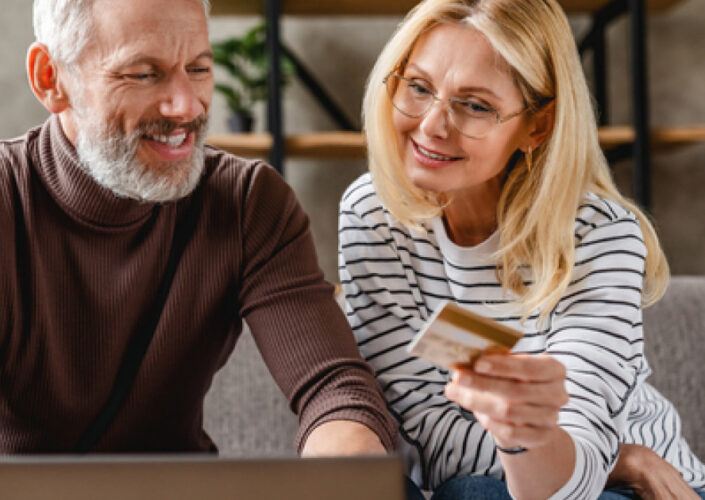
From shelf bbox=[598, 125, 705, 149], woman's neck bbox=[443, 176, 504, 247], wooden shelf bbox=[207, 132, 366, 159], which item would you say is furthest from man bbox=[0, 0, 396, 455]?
shelf bbox=[598, 125, 705, 149]

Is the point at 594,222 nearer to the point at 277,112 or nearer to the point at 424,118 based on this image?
the point at 424,118

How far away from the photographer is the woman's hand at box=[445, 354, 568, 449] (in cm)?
77

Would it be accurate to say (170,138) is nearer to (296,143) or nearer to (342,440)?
(342,440)

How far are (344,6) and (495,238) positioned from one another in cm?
159

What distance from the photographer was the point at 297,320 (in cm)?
115

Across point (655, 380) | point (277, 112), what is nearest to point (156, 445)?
point (655, 380)

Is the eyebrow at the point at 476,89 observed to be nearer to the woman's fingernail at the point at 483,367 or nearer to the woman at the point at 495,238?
the woman at the point at 495,238

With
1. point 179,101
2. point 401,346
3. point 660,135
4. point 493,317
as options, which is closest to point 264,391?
point 401,346

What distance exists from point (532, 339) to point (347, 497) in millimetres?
714

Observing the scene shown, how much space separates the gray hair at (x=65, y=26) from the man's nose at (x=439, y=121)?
48 centimetres

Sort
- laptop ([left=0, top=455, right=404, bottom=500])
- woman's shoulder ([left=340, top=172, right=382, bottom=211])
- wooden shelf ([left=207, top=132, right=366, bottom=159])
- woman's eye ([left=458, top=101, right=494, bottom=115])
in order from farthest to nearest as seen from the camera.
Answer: wooden shelf ([left=207, top=132, right=366, bottom=159]) → woman's shoulder ([left=340, top=172, right=382, bottom=211]) → woman's eye ([left=458, top=101, right=494, bottom=115]) → laptop ([left=0, top=455, right=404, bottom=500])

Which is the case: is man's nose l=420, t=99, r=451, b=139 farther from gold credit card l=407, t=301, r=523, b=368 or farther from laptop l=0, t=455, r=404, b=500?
laptop l=0, t=455, r=404, b=500

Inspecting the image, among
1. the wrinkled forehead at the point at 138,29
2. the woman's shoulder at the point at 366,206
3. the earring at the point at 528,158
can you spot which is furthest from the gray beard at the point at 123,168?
the earring at the point at 528,158

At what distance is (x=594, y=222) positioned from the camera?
114 centimetres
